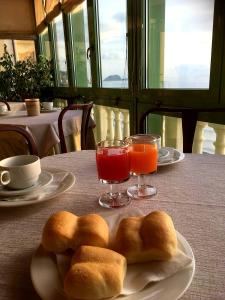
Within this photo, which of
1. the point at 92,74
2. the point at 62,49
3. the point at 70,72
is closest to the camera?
the point at 92,74

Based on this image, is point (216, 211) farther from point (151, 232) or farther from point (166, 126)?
point (166, 126)

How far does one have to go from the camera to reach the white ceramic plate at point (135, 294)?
308 mm

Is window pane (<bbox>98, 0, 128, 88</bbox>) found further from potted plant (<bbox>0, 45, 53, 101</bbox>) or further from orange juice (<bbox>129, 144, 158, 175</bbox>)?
orange juice (<bbox>129, 144, 158, 175</bbox>)

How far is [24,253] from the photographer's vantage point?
0.43 m

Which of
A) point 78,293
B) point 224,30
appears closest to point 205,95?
point 224,30

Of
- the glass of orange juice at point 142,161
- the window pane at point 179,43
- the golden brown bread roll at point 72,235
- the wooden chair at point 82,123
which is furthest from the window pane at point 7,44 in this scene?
the golden brown bread roll at point 72,235

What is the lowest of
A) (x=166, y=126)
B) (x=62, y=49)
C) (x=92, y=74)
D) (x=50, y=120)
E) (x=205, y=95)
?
(x=166, y=126)

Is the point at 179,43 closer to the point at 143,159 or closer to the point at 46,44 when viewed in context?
the point at 143,159

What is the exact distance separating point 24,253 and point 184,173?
0.48 m

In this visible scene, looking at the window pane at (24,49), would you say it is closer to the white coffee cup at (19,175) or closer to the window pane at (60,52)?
the window pane at (60,52)

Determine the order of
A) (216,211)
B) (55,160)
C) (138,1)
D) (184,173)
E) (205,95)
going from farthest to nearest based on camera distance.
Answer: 1. (138,1)
2. (205,95)
3. (55,160)
4. (184,173)
5. (216,211)

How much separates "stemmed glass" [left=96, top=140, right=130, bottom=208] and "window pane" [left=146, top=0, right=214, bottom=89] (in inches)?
53.0

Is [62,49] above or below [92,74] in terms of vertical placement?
above

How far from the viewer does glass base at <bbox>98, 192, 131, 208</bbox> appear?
1.89 feet
